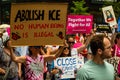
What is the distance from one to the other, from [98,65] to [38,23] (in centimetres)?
210

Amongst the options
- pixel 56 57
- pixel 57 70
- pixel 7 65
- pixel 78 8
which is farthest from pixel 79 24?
pixel 78 8

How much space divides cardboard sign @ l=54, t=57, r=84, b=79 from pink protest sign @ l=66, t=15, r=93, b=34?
2.25 metres

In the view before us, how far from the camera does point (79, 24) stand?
14.2m

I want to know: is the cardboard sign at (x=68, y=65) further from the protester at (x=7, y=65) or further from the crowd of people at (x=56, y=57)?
the protester at (x=7, y=65)

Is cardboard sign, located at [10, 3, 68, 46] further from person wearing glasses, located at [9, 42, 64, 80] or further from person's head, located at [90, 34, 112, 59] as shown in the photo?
person's head, located at [90, 34, 112, 59]

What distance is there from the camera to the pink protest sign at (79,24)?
536 inches

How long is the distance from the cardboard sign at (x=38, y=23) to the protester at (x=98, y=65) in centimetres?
176

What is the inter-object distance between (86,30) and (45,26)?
627 centimetres

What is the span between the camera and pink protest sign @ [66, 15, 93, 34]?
13609 millimetres

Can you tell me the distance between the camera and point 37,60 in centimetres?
735

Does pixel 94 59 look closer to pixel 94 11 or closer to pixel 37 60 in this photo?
pixel 37 60

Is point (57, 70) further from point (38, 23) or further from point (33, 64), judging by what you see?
point (38, 23)

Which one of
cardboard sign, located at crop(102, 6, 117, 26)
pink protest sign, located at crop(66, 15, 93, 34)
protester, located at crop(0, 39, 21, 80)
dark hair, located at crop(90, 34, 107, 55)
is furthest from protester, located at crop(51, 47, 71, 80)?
dark hair, located at crop(90, 34, 107, 55)

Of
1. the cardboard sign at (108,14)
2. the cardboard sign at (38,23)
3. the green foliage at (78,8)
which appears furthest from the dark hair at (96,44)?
the green foliage at (78,8)
